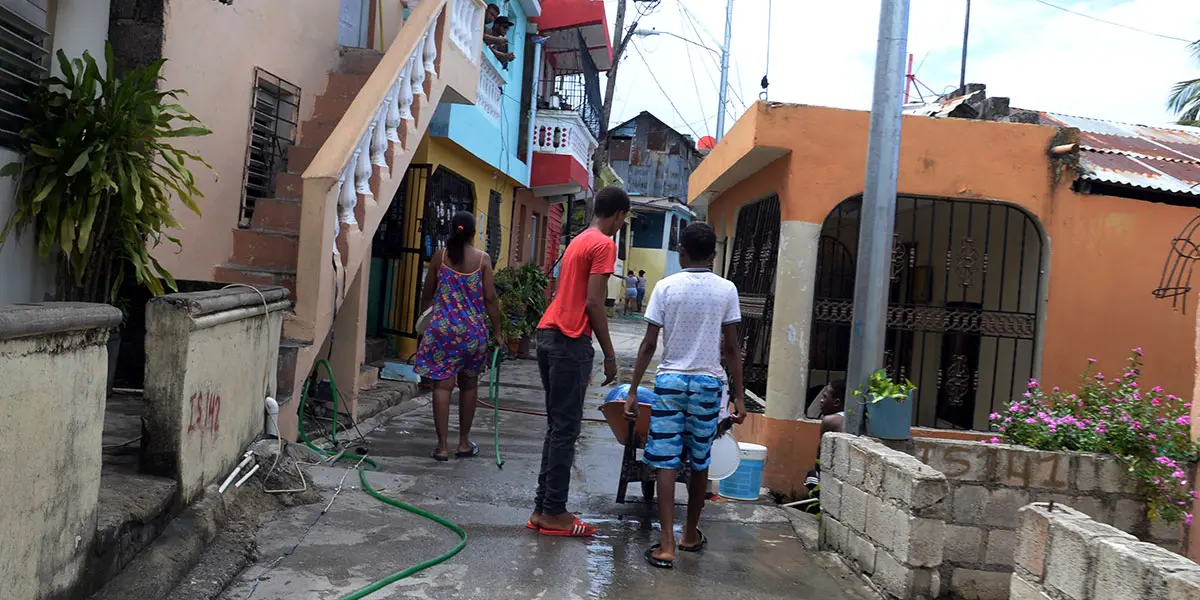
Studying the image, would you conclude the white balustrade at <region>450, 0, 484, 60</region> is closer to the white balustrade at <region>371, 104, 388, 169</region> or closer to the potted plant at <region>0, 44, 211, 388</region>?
the white balustrade at <region>371, 104, 388, 169</region>

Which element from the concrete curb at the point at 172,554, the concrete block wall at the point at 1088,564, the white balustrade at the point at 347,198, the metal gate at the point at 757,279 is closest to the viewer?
the concrete block wall at the point at 1088,564

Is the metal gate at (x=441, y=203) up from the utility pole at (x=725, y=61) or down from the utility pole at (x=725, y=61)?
down

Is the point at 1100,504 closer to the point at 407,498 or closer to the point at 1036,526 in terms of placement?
the point at 1036,526

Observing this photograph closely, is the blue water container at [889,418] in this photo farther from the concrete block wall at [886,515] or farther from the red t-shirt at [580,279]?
the red t-shirt at [580,279]

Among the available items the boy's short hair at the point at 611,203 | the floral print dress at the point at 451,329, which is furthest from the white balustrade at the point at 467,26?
the boy's short hair at the point at 611,203

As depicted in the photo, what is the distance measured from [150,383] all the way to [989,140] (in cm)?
596

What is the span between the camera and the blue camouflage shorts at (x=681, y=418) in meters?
4.46

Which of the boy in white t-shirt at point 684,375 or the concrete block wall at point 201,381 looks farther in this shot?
the boy in white t-shirt at point 684,375

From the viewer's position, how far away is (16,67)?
5.02 meters

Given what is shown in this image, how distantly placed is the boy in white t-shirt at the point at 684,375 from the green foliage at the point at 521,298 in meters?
8.17

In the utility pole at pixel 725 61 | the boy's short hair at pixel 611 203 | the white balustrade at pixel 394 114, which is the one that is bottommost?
the boy's short hair at pixel 611 203

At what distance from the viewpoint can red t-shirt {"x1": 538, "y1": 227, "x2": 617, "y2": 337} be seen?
4.54 m

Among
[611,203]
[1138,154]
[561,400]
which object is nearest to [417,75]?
[611,203]

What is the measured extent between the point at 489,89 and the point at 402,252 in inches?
137
